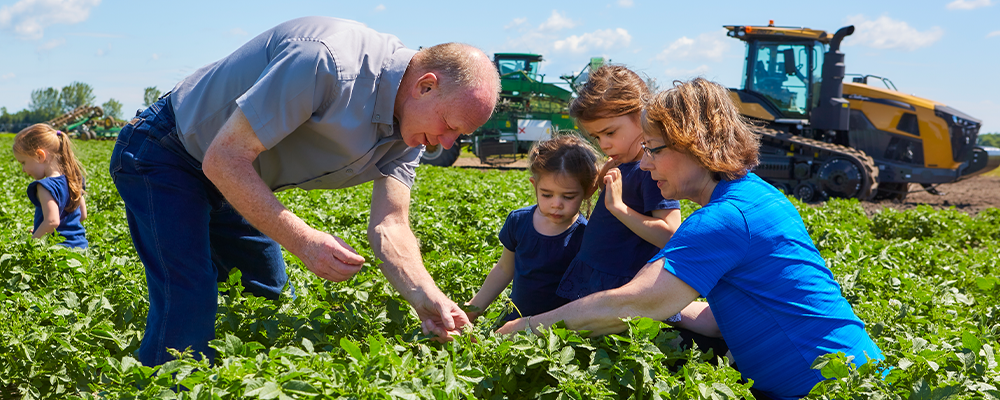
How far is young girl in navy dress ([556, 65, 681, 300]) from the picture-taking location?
8.98 ft

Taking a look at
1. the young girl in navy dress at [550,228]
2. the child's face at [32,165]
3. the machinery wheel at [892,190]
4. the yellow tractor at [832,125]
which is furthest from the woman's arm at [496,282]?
the machinery wheel at [892,190]

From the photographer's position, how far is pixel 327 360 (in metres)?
1.80

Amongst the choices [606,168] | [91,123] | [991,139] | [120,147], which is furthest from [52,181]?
[991,139]

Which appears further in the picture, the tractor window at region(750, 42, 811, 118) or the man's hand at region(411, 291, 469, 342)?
the tractor window at region(750, 42, 811, 118)

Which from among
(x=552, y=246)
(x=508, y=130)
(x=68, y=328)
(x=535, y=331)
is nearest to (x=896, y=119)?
(x=508, y=130)

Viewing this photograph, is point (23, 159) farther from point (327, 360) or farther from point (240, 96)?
point (327, 360)

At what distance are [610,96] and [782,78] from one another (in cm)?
1077

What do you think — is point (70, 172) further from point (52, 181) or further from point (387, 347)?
point (387, 347)

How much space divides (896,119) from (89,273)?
13.0 meters

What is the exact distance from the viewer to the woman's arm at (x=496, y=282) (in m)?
3.19

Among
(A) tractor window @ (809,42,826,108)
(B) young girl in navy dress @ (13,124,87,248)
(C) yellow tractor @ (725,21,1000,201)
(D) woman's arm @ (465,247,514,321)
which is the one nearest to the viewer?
(D) woman's arm @ (465,247,514,321)

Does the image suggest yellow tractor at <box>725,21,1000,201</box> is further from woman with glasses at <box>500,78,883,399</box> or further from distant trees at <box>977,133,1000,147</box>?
distant trees at <box>977,133,1000,147</box>

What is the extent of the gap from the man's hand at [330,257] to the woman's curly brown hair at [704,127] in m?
1.05

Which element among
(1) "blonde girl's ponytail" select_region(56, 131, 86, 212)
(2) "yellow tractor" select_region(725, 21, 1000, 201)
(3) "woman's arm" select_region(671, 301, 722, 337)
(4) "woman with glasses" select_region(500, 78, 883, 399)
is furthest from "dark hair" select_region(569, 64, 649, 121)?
(2) "yellow tractor" select_region(725, 21, 1000, 201)
